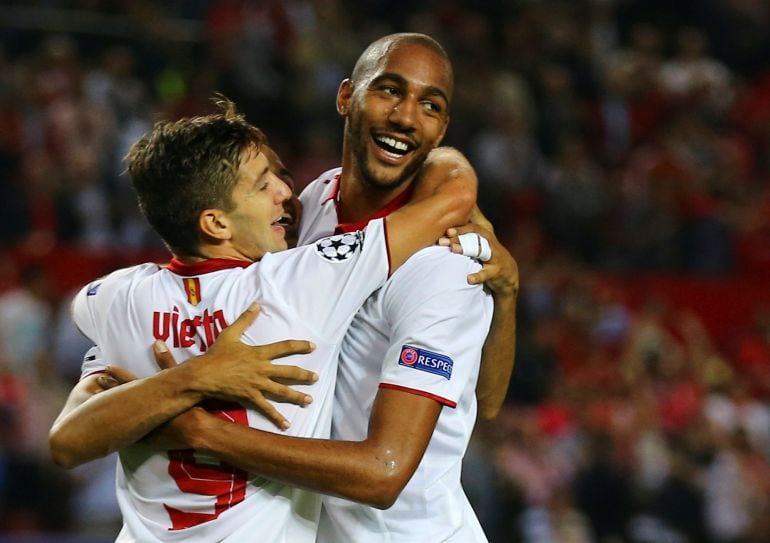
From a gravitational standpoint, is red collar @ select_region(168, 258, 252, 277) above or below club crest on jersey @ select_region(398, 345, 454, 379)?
above

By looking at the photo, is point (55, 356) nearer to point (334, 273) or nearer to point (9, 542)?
point (9, 542)

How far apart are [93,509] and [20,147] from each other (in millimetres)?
3214

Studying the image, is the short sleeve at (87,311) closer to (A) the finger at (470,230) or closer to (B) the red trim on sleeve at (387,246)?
(B) the red trim on sleeve at (387,246)

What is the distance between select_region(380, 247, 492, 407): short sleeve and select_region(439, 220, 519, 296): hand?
0.03 m

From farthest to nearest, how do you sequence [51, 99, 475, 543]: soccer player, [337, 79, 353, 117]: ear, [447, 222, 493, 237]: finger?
[337, 79, 353, 117]: ear → [447, 222, 493, 237]: finger → [51, 99, 475, 543]: soccer player

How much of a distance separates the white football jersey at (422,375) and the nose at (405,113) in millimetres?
386

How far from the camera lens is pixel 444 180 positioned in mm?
3377

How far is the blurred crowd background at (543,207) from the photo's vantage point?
8242mm

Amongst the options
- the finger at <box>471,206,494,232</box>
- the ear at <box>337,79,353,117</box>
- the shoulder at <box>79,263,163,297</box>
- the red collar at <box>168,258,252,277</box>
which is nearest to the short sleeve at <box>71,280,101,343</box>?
the shoulder at <box>79,263,163,297</box>

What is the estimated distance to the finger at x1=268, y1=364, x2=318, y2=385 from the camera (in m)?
3.01

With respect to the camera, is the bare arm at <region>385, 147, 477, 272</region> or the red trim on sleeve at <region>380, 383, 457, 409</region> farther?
the bare arm at <region>385, 147, 477, 272</region>

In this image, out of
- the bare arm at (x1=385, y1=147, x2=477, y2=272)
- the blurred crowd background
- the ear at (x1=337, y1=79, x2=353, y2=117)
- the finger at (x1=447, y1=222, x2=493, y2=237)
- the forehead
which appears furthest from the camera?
the blurred crowd background

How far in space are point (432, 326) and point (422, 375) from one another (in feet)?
0.41

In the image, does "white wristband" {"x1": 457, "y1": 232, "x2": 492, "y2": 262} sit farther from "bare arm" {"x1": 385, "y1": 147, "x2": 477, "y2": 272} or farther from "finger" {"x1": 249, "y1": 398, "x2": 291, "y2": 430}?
"finger" {"x1": 249, "y1": 398, "x2": 291, "y2": 430}
